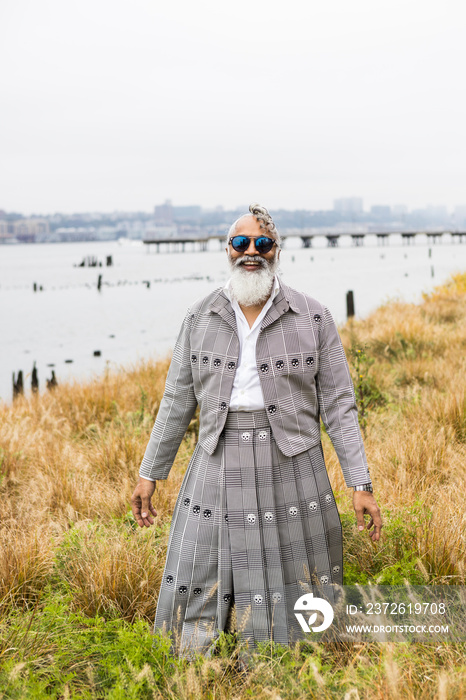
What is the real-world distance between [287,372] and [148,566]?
147 centimetres

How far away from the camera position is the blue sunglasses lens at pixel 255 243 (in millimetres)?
2916

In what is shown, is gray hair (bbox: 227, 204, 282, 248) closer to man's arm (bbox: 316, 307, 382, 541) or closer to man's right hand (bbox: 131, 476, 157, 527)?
man's arm (bbox: 316, 307, 382, 541)

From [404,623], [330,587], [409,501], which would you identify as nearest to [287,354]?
[330,587]

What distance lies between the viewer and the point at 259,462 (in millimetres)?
2793

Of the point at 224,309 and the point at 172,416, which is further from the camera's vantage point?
the point at 172,416

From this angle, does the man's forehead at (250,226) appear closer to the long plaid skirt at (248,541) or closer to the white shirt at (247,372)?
the white shirt at (247,372)

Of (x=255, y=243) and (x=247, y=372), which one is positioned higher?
(x=255, y=243)

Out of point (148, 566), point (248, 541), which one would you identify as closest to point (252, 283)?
point (248, 541)

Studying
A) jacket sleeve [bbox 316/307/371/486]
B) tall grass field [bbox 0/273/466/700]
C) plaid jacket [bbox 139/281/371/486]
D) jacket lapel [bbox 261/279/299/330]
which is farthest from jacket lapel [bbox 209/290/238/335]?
tall grass field [bbox 0/273/466/700]

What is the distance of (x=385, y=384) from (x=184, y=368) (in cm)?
515

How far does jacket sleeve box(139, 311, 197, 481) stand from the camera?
10.1ft

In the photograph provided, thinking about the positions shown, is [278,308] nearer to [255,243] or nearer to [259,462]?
[255,243]

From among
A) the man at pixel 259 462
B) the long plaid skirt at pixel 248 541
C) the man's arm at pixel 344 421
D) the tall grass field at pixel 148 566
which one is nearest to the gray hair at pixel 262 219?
the man at pixel 259 462

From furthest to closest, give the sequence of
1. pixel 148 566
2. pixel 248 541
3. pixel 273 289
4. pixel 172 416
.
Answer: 1. pixel 148 566
2. pixel 172 416
3. pixel 273 289
4. pixel 248 541
